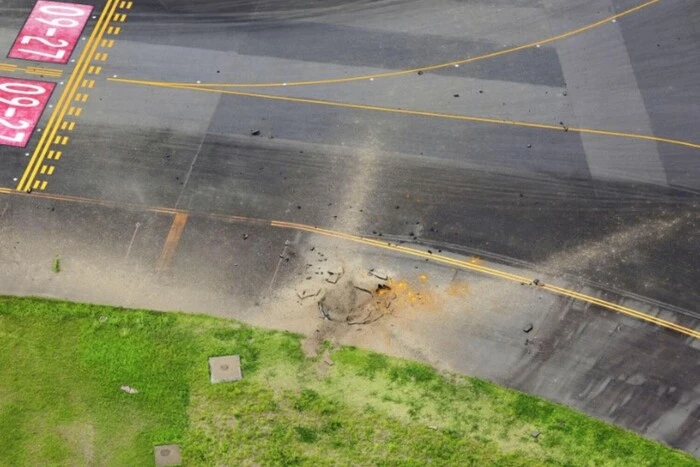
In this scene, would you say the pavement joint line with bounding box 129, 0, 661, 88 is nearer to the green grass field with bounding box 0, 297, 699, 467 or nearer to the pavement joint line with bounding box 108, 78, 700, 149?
the pavement joint line with bounding box 108, 78, 700, 149

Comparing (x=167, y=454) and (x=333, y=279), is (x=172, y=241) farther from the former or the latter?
(x=167, y=454)

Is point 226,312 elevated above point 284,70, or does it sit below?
below

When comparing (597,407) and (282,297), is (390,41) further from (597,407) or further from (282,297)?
(597,407)

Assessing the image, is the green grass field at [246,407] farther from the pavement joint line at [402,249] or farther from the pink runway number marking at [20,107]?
the pink runway number marking at [20,107]

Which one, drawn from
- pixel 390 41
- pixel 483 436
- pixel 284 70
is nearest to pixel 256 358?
pixel 483 436

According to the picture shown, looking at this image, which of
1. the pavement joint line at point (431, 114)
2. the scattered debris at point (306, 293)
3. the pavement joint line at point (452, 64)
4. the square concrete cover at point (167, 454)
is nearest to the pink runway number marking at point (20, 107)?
the pavement joint line at point (431, 114)

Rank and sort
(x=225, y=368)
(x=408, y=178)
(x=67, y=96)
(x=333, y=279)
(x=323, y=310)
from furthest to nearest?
(x=67, y=96), (x=408, y=178), (x=333, y=279), (x=323, y=310), (x=225, y=368)

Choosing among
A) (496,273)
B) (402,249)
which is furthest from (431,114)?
Answer: (496,273)
